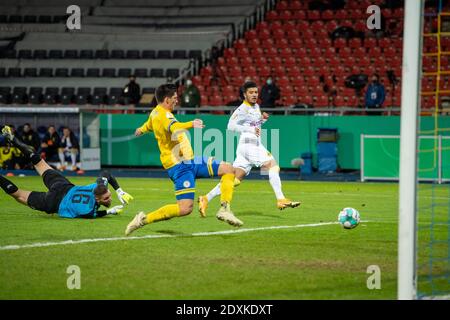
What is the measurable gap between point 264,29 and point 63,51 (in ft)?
31.6

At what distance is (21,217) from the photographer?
15.2 metres

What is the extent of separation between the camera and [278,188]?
613 inches

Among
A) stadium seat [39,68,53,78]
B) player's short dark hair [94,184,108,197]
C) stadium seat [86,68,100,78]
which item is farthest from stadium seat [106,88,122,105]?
player's short dark hair [94,184,108,197]

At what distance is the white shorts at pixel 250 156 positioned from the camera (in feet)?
52.5

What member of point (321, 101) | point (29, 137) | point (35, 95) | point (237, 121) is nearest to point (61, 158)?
point (29, 137)

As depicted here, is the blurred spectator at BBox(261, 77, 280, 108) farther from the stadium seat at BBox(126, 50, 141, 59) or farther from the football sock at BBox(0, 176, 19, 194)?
the football sock at BBox(0, 176, 19, 194)

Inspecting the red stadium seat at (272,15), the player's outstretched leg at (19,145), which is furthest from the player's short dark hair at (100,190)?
the red stadium seat at (272,15)

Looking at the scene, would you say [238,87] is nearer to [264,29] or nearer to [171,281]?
[264,29]

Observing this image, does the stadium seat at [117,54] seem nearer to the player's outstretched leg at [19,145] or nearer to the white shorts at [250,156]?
the player's outstretched leg at [19,145]

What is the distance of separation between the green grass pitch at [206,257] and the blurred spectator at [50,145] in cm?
1233

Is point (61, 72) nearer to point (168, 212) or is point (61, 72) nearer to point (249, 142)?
point (249, 142)

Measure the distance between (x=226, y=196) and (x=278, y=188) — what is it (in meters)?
2.37

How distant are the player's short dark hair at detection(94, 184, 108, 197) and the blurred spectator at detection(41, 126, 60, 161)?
1543 cm

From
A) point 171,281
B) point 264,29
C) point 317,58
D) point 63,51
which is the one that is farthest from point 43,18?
point 171,281
